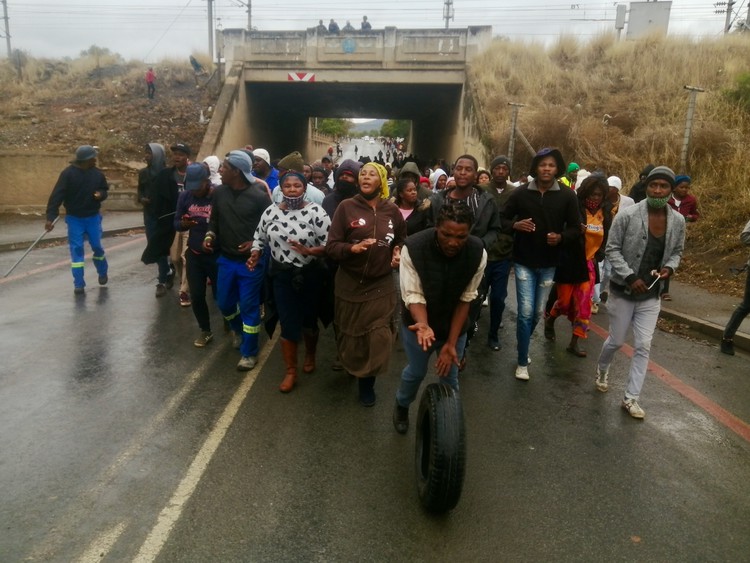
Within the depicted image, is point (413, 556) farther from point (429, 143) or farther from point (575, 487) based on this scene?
point (429, 143)

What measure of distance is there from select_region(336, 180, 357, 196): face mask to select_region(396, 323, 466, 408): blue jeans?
2.55 meters

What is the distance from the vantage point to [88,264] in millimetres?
10055

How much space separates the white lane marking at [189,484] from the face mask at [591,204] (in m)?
3.93

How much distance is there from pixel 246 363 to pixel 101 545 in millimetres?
2552

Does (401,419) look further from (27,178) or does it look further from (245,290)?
(27,178)

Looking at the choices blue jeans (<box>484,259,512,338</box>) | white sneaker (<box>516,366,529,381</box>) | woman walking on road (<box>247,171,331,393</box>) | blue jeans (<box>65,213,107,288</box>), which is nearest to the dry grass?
blue jeans (<box>484,259,512,338</box>)

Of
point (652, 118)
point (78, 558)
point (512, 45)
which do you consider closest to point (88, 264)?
point (78, 558)

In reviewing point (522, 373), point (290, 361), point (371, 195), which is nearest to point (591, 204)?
point (522, 373)

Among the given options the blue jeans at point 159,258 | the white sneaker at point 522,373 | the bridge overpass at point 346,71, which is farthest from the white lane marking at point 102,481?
the bridge overpass at point 346,71

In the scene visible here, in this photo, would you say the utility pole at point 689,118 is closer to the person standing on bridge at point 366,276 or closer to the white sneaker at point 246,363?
the person standing on bridge at point 366,276

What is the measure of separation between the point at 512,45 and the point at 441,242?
22.9 meters

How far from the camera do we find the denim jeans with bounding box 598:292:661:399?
14.8 feet

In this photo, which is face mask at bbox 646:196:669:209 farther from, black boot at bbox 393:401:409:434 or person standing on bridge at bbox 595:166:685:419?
black boot at bbox 393:401:409:434

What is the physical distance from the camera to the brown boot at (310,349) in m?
5.17
